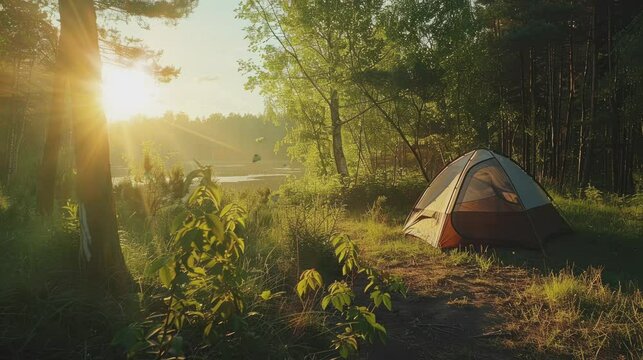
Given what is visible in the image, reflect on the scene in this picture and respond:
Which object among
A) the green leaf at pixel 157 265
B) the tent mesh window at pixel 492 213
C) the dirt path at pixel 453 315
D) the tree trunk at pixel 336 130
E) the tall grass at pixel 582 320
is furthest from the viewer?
the tree trunk at pixel 336 130

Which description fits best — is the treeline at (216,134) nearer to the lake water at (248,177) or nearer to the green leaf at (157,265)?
the lake water at (248,177)

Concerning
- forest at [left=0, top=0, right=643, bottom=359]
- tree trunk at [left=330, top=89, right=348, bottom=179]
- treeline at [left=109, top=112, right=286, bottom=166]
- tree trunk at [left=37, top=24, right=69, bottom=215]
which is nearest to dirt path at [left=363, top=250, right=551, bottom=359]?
forest at [left=0, top=0, right=643, bottom=359]

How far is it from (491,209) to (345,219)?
5.48m

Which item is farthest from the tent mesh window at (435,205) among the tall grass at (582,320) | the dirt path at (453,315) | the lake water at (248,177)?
the lake water at (248,177)

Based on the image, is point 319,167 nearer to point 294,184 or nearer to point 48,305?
point 294,184

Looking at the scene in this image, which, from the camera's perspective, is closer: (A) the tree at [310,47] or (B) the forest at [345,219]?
(B) the forest at [345,219]

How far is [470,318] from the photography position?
17.2 ft

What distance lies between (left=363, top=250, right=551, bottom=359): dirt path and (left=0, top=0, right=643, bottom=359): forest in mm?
34

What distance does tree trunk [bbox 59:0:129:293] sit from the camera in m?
4.42

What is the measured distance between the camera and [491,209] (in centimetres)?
880

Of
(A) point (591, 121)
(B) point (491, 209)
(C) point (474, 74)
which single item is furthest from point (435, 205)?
(C) point (474, 74)

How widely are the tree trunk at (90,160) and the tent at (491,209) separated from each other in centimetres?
625

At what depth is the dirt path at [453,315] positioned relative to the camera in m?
4.38

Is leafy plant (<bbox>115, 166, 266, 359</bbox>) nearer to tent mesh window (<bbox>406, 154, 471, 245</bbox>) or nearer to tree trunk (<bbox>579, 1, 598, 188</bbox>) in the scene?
tent mesh window (<bbox>406, 154, 471, 245</bbox>)
